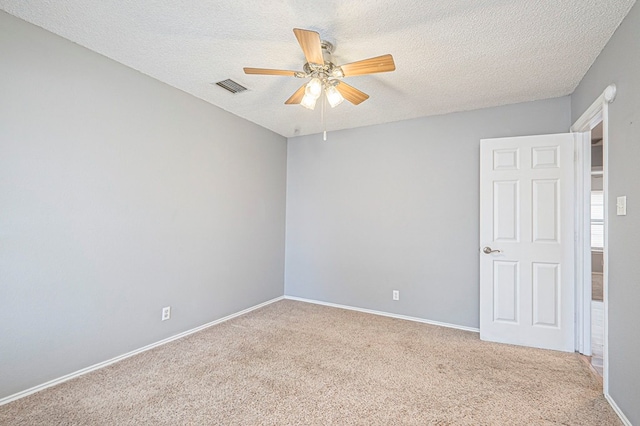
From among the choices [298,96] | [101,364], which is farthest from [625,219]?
[101,364]

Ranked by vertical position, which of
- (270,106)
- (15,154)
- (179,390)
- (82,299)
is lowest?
(179,390)

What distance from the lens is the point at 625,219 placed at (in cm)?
181

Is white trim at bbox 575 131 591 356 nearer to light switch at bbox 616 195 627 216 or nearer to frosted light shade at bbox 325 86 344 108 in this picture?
light switch at bbox 616 195 627 216

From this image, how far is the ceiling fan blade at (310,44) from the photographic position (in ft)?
A: 5.31

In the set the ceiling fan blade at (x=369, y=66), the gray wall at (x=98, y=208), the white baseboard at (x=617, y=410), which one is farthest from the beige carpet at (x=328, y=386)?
the ceiling fan blade at (x=369, y=66)

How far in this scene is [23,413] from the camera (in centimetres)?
176

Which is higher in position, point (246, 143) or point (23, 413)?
point (246, 143)

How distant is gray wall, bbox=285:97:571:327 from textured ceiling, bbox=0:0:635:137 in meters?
0.57

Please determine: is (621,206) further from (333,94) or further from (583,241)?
(333,94)

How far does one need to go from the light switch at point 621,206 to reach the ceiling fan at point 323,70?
1685 millimetres

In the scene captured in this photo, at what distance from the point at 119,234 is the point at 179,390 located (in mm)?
1349

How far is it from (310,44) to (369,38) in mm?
578

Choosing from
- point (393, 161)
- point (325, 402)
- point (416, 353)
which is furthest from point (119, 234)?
point (393, 161)

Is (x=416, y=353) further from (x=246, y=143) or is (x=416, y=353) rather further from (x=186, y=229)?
(x=246, y=143)
